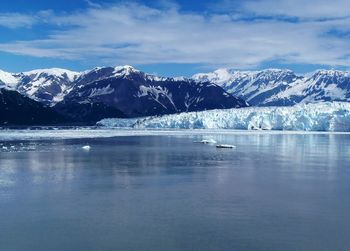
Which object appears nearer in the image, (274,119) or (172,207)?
(172,207)

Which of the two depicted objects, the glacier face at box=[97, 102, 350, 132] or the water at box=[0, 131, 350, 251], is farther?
the glacier face at box=[97, 102, 350, 132]

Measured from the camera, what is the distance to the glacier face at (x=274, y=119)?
300 feet

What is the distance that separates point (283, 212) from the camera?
17.0 m

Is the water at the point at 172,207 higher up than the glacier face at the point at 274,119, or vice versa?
the glacier face at the point at 274,119

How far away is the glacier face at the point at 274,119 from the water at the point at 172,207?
207ft

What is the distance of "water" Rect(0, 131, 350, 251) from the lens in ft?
43.7

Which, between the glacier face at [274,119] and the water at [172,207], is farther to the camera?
the glacier face at [274,119]

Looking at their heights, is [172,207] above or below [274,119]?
below

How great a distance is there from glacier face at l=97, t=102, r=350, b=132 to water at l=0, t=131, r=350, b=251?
207 feet

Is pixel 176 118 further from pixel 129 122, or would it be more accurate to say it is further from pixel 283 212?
pixel 283 212

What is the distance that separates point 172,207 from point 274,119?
81281 millimetres

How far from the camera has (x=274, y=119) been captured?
96125 mm

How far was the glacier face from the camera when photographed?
91.4 meters

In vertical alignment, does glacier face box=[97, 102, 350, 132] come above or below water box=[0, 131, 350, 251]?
above
